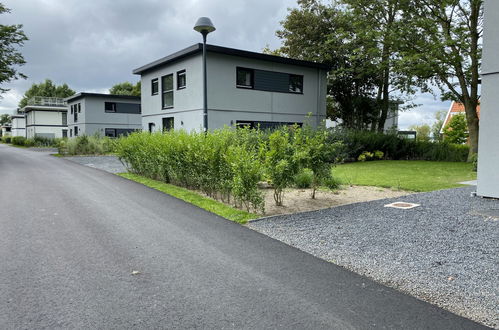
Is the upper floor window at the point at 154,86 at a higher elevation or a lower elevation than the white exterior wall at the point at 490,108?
higher

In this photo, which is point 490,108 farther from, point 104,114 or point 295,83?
point 104,114

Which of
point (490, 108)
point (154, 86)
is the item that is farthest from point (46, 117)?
point (490, 108)

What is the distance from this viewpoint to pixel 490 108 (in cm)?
834

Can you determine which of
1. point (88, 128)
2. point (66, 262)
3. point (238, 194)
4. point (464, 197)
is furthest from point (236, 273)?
point (88, 128)

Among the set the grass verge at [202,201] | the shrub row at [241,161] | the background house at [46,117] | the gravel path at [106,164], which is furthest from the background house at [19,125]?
the shrub row at [241,161]

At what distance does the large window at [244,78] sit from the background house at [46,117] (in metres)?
41.8

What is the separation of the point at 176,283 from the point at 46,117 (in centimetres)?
5662

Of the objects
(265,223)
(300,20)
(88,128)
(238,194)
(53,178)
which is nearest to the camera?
(265,223)

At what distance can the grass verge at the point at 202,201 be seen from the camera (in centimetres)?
687

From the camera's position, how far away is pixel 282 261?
456 centimetres

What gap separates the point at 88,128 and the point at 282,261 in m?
35.9

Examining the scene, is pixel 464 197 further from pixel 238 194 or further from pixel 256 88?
pixel 256 88

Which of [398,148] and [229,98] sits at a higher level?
[229,98]

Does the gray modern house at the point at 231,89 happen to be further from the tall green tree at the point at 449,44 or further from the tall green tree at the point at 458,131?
the tall green tree at the point at 458,131
